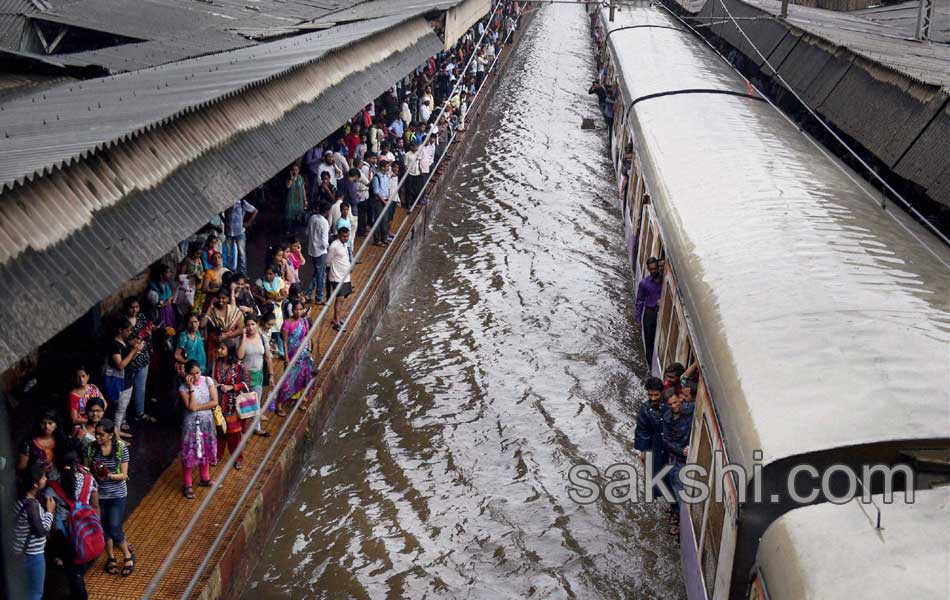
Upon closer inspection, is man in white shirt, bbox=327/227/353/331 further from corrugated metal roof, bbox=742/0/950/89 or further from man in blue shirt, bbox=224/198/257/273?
corrugated metal roof, bbox=742/0/950/89

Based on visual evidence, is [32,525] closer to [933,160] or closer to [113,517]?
[113,517]

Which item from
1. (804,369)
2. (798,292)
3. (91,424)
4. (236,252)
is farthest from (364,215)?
(804,369)

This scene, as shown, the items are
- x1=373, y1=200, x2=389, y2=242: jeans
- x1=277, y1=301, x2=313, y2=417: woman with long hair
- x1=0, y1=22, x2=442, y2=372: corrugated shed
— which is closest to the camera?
x1=0, y1=22, x2=442, y2=372: corrugated shed

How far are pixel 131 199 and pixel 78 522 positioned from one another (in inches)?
86.2

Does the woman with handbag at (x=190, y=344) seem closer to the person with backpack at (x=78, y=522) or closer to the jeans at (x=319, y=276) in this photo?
the person with backpack at (x=78, y=522)

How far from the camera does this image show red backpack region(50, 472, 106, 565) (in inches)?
265

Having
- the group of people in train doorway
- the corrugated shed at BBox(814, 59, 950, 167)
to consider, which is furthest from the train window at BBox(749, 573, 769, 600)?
the corrugated shed at BBox(814, 59, 950, 167)

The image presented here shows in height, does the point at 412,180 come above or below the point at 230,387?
below

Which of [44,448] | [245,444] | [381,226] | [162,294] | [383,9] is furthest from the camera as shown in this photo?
[383,9]

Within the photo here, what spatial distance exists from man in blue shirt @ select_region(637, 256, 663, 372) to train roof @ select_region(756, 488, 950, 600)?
20.3ft

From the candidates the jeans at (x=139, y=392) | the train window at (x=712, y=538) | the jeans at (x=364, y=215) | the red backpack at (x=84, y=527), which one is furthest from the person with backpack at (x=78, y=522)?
the jeans at (x=364, y=215)

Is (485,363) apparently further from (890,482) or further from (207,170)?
(890,482)

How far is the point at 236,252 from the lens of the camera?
1212 centimetres

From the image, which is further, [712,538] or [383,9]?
[383,9]
